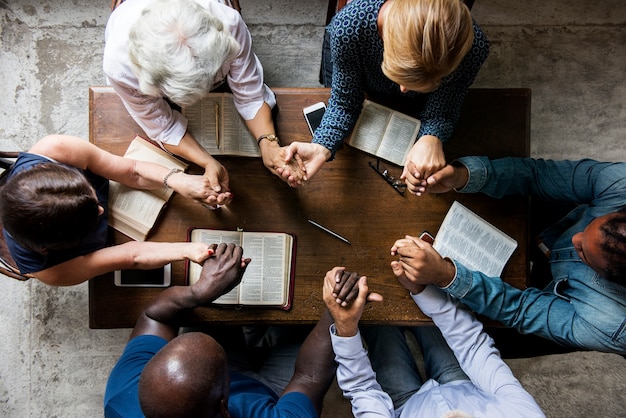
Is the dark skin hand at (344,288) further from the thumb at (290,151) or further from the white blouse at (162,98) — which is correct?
the white blouse at (162,98)

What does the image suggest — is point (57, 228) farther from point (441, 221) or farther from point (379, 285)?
point (441, 221)

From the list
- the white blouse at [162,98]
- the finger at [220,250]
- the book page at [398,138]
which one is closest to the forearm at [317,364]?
the finger at [220,250]

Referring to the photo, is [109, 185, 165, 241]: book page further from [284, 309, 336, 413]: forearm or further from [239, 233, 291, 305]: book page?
[284, 309, 336, 413]: forearm

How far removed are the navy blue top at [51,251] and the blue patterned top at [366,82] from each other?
1013 millimetres

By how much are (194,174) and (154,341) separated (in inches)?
30.4

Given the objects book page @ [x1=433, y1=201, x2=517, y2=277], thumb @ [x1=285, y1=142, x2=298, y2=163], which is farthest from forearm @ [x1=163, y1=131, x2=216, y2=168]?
book page @ [x1=433, y1=201, x2=517, y2=277]

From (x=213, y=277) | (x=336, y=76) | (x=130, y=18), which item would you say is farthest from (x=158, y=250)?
(x=336, y=76)

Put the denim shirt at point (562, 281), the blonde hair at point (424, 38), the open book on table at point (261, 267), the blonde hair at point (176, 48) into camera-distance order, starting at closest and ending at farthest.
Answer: the blonde hair at point (424, 38) < the blonde hair at point (176, 48) < the denim shirt at point (562, 281) < the open book on table at point (261, 267)

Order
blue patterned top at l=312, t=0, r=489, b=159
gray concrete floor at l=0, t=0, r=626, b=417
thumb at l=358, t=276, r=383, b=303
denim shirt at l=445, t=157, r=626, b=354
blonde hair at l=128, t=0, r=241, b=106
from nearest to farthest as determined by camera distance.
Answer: blonde hair at l=128, t=0, r=241, b=106
blue patterned top at l=312, t=0, r=489, b=159
denim shirt at l=445, t=157, r=626, b=354
thumb at l=358, t=276, r=383, b=303
gray concrete floor at l=0, t=0, r=626, b=417

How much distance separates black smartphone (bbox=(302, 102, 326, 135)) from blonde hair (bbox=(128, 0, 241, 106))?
53 centimetres

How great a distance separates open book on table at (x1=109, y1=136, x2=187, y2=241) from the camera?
2.09 meters

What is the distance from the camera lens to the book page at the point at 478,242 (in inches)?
84.0

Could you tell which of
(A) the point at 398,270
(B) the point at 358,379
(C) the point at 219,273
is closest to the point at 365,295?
(A) the point at 398,270

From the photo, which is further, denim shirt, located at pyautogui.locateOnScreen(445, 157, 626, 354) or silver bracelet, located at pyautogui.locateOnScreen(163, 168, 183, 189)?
silver bracelet, located at pyautogui.locateOnScreen(163, 168, 183, 189)
